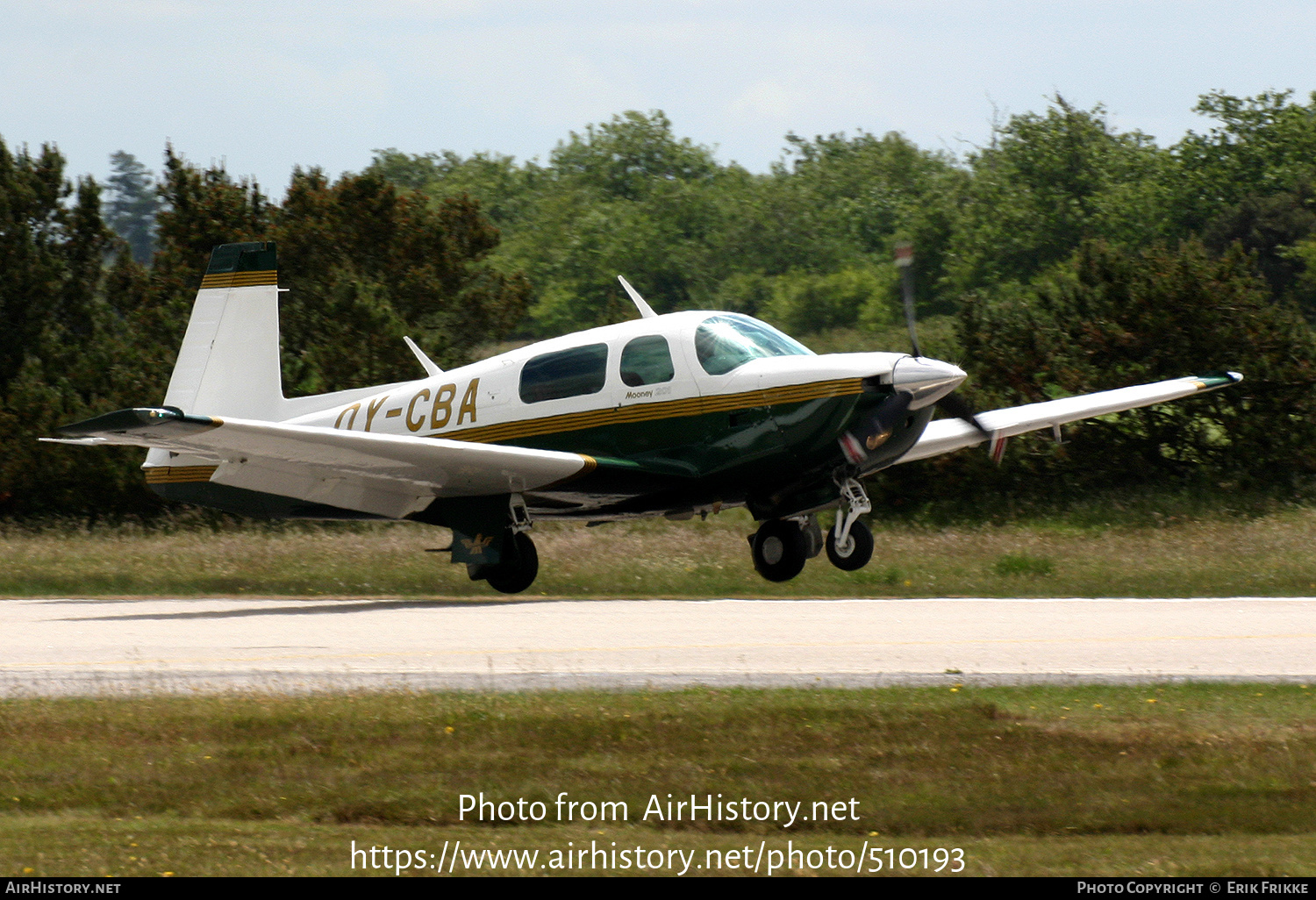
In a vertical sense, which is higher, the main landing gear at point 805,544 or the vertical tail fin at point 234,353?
the vertical tail fin at point 234,353

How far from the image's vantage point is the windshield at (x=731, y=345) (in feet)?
50.4

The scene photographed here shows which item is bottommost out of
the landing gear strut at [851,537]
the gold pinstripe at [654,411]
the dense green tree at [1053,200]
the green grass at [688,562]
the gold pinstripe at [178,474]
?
the green grass at [688,562]

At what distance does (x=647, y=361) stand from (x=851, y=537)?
3020 millimetres

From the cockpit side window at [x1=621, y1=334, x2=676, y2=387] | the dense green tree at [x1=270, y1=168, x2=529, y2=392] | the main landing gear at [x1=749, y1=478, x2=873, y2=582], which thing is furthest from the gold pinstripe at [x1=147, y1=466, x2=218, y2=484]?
the dense green tree at [x1=270, y1=168, x2=529, y2=392]

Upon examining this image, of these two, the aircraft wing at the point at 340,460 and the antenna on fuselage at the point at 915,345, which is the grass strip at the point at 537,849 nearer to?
the aircraft wing at the point at 340,460

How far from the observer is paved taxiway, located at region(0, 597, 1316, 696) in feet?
32.3

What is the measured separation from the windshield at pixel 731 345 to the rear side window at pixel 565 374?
116cm

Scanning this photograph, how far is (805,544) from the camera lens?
53.7ft

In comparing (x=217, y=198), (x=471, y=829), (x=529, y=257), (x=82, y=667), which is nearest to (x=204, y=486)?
(x=82, y=667)

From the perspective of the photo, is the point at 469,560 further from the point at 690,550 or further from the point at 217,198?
the point at 217,198

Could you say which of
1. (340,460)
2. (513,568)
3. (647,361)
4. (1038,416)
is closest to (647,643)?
(647,361)

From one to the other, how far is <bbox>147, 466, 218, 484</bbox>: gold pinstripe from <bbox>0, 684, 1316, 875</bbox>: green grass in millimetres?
8755

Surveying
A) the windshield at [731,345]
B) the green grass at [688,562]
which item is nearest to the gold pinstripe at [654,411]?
the windshield at [731,345]

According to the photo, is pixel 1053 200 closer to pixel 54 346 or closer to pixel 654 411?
pixel 54 346
